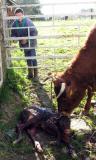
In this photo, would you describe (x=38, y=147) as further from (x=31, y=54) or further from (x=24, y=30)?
(x=24, y=30)

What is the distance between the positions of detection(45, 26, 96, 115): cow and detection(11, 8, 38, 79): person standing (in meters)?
1.88

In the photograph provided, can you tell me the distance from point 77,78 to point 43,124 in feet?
3.30

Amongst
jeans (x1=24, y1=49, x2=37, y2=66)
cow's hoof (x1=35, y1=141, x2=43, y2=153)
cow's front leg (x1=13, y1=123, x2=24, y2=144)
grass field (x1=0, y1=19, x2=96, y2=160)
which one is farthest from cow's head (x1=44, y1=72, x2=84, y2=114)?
jeans (x1=24, y1=49, x2=37, y2=66)

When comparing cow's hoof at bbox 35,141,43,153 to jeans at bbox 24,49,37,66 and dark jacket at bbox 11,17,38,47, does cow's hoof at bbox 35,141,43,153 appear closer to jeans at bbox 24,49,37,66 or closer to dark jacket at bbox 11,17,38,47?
jeans at bbox 24,49,37,66

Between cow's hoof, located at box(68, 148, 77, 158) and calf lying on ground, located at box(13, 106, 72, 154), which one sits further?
calf lying on ground, located at box(13, 106, 72, 154)

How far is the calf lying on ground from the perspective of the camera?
6.17 metres

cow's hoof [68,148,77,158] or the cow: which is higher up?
the cow

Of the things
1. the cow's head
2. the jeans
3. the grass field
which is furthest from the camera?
the jeans

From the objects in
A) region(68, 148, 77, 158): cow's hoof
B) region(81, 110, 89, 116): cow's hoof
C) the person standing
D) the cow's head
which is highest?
the person standing

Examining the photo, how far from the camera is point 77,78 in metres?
6.59

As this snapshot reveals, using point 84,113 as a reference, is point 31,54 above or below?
above

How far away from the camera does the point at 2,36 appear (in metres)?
8.18

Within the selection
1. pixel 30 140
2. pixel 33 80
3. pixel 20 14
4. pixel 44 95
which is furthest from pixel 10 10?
pixel 30 140

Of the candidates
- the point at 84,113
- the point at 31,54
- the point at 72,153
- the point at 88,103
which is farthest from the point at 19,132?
the point at 31,54
